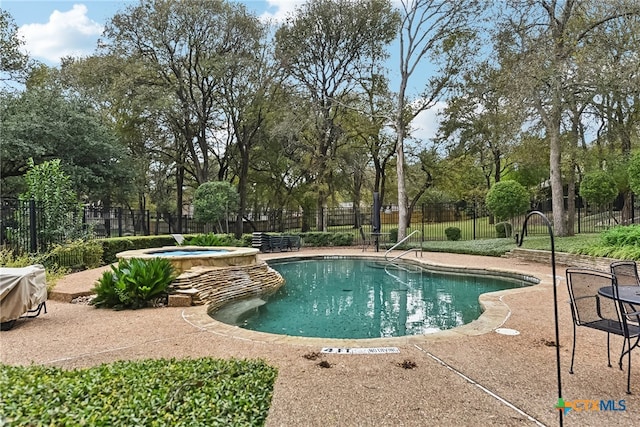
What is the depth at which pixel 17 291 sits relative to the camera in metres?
4.64

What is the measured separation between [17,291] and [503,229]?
16.8 m

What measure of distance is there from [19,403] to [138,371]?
30.2 inches

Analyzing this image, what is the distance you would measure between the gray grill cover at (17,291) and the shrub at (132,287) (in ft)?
3.88

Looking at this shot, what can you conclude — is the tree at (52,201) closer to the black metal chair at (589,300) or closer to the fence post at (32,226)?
the fence post at (32,226)

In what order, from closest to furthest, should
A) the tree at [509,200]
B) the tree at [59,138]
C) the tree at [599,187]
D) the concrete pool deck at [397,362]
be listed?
the concrete pool deck at [397,362] → the tree at [59,138] → the tree at [509,200] → the tree at [599,187]

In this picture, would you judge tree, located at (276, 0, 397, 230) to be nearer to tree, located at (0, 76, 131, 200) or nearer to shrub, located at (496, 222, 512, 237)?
shrub, located at (496, 222, 512, 237)

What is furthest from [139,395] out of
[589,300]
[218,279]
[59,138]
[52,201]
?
[59,138]

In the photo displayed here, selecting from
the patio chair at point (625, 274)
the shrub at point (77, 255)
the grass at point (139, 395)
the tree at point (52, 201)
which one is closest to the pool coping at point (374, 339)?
the grass at point (139, 395)

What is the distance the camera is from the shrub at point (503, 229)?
15453mm

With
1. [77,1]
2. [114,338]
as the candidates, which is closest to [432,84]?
[77,1]

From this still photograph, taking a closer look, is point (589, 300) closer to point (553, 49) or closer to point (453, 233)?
point (553, 49)

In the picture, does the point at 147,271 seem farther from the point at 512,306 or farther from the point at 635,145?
the point at 635,145

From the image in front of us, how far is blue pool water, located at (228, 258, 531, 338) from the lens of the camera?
18.3 ft

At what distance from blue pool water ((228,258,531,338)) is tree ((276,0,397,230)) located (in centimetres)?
966
